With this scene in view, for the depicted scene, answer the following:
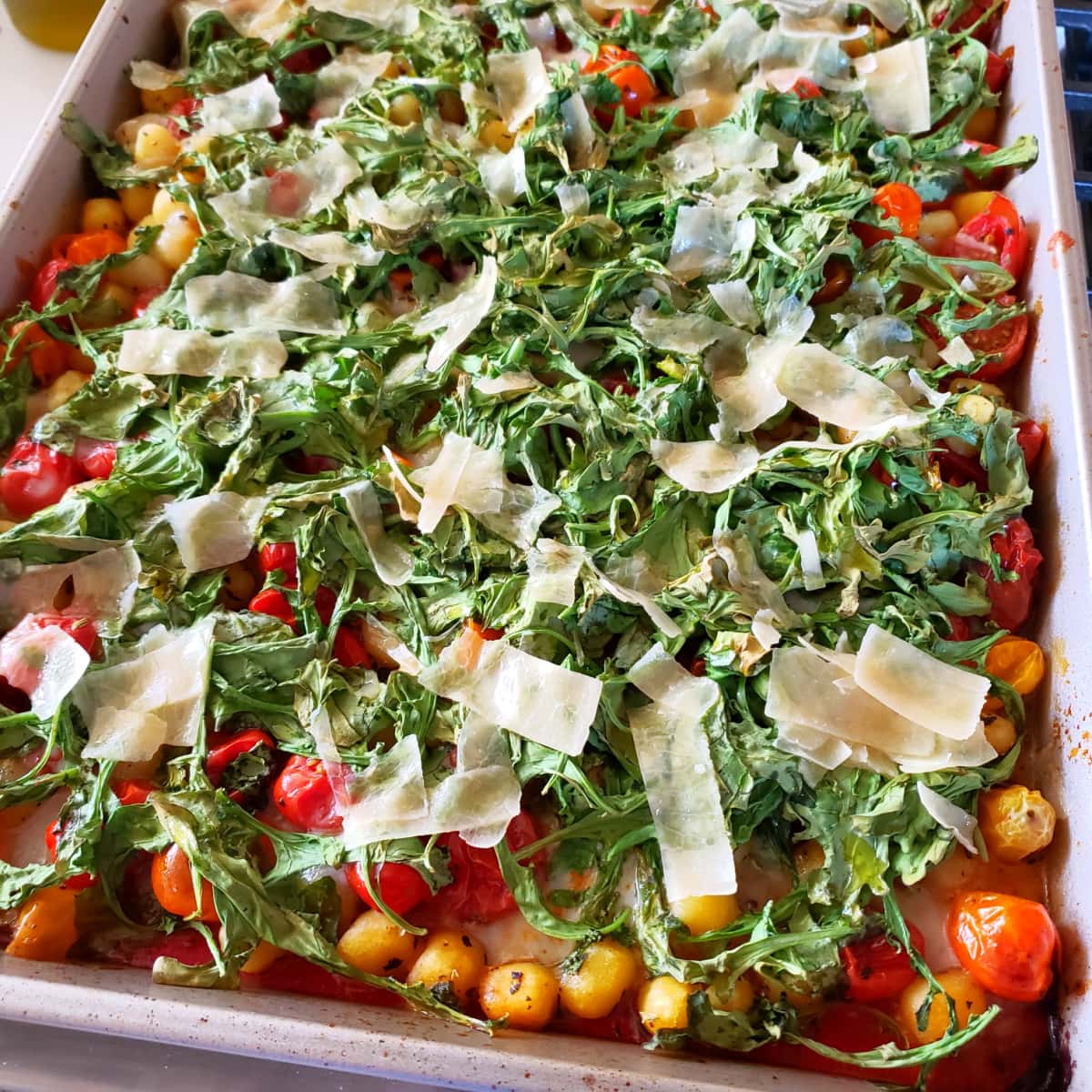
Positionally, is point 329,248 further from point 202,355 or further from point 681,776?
point 681,776

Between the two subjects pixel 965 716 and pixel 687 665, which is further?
pixel 687 665

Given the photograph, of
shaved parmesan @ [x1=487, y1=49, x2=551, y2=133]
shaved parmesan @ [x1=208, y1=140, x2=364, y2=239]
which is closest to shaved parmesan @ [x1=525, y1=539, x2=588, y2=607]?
shaved parmesan @ [x1=208, y1=140, x2=364, y2=239]

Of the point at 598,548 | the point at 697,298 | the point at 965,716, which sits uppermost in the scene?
the point at 697,298

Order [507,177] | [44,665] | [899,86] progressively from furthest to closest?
[899,86] < [507,177] < [44,665]

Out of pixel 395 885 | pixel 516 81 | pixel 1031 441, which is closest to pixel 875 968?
pixel 395 885

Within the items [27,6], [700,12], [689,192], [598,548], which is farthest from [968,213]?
[27,6]

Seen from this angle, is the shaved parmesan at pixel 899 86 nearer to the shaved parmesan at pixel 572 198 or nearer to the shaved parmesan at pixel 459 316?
the shaved parmesan at pixel 572 198

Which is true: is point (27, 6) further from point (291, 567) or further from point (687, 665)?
point (687, 665)
